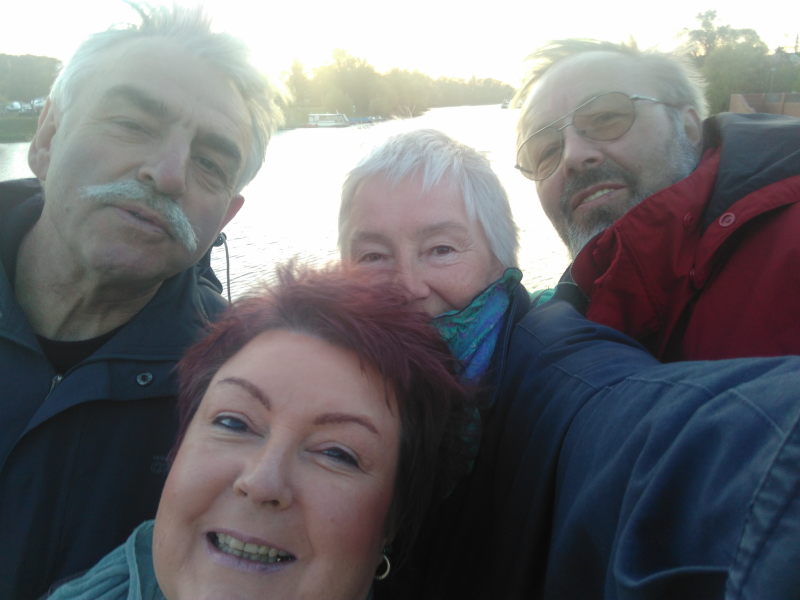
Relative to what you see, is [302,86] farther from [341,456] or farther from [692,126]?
[341,456]

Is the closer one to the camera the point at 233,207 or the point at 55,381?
the point at 55,381

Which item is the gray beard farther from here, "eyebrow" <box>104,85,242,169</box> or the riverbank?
the riverbank

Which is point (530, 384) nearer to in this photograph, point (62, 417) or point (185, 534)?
point (185, 534)

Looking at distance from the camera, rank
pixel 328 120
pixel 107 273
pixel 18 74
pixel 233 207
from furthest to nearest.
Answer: pixel 328 120 → pixel 18 74 → pixel 233 207 → pixel 107 273

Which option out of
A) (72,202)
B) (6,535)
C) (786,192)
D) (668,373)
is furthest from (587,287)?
(6,535)

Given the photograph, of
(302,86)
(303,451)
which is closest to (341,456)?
(303,451)

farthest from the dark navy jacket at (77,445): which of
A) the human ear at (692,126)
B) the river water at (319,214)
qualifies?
the human ear at (692,126)

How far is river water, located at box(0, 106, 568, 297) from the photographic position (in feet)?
6.96

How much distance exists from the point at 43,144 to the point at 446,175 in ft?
5.45

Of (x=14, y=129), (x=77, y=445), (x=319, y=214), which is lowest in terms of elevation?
(x=14, y=129)

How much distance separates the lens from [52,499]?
5.73 feet

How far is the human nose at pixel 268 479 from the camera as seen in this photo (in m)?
1.15

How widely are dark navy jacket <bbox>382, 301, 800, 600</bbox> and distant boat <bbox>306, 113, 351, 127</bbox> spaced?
179ft

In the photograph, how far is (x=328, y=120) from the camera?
181 ft
